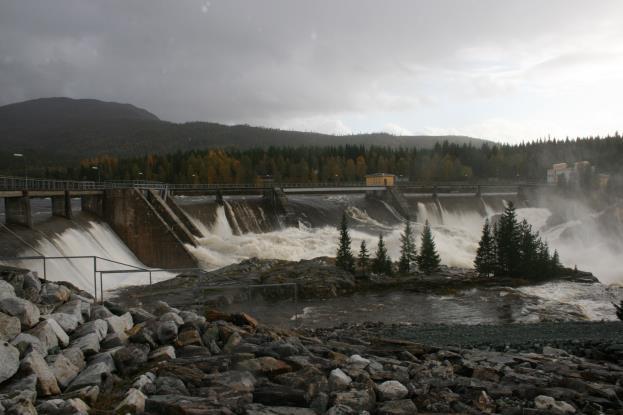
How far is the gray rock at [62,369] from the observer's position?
7.47m

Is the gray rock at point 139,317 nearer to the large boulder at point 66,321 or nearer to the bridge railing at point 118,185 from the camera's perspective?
the large boulder at point 66,321

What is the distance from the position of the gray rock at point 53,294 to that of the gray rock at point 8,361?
12.1 ft

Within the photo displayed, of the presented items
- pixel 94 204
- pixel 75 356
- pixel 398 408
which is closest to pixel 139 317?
pixel 75 356

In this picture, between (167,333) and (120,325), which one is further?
(120,325)

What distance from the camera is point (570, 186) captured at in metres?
101

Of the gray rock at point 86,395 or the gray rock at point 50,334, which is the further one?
the gray rock at point 50,334

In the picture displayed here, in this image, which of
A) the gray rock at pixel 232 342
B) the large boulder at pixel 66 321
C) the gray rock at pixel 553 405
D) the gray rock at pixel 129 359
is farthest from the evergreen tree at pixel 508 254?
the large boulder at pixel 66 321

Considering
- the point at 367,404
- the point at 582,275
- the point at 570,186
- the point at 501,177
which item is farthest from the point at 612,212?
the point at 367,404

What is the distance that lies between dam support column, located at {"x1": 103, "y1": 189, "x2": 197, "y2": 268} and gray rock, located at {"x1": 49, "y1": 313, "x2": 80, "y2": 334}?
2788 cm

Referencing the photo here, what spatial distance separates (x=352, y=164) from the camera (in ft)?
406

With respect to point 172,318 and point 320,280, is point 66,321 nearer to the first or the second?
point 172,318

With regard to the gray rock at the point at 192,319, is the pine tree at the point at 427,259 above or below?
below

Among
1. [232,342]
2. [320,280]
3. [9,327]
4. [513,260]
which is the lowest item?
[320,280]

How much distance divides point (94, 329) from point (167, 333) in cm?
135
